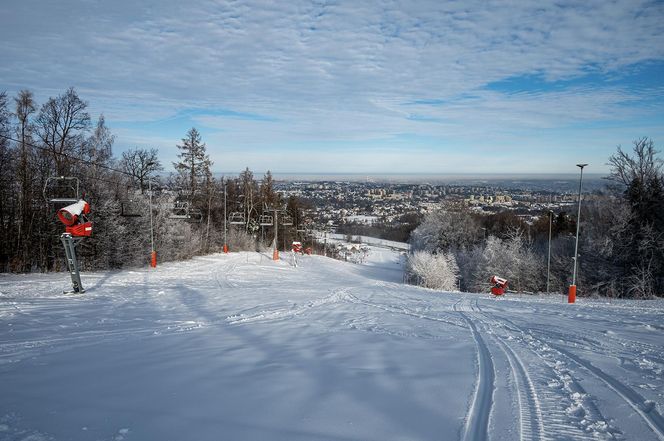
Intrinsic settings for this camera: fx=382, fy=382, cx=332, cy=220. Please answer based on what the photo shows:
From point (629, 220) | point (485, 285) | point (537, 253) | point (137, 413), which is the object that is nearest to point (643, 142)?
point (629, 220)

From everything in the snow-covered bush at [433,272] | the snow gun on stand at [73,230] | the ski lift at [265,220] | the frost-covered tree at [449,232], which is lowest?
the snow-covered bush at [433,272]

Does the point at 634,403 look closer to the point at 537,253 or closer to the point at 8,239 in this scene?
the point at 8,239

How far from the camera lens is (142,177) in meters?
37.5

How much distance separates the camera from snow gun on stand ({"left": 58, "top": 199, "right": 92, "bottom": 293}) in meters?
13.4

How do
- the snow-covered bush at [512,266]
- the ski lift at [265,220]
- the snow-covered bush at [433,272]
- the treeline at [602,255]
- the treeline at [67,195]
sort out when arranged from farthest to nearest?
the snow-covered bush at [512,266] < the snow-covered bush at [433,272] < the ski lift at [265,220] < the treeline at [602,255] < the treeline at [67,195]

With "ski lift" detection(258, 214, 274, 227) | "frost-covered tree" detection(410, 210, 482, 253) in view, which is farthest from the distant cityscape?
"ski lift" detection(258, 214, 274, 227)

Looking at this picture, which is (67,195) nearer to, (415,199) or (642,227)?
(642,227)

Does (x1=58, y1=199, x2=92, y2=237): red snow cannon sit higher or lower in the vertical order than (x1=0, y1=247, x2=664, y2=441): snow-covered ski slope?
higher

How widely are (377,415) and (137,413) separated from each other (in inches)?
115

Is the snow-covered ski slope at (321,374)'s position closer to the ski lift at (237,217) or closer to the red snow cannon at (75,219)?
the red snow cannon at (75,219)

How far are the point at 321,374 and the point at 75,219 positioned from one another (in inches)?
470

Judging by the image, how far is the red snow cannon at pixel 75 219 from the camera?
43.8 feet

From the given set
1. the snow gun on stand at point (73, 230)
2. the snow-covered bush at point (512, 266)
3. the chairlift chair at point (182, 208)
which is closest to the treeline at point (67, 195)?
the chairlift chair at point (182, 208)

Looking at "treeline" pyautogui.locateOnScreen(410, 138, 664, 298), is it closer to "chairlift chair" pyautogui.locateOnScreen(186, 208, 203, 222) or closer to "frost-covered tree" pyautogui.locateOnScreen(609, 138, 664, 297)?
"frost-covered tree" pyautogui.locateOnScreen(609, 138, 664, 297)
